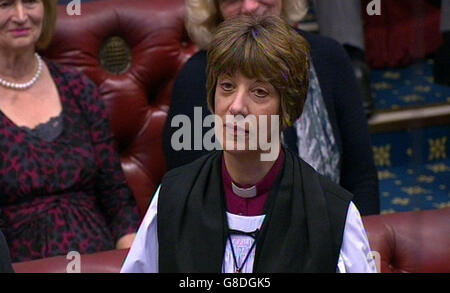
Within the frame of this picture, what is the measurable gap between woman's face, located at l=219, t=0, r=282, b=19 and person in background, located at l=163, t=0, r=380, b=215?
1cm

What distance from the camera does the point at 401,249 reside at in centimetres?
116

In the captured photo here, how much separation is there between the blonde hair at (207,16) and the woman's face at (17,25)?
0.79ft

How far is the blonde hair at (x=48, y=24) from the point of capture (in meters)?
1.54

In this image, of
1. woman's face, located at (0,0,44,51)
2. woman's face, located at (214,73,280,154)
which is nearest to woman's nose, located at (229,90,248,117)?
woman's face, located at (214,73,280,154)

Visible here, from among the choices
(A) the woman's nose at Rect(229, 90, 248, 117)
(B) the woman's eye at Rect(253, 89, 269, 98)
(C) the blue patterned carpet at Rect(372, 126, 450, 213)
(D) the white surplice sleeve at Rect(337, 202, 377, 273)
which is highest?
A: (B) the woman's eye at Rect(253, 89, 269, 98)

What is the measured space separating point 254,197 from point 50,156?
0.56 metres

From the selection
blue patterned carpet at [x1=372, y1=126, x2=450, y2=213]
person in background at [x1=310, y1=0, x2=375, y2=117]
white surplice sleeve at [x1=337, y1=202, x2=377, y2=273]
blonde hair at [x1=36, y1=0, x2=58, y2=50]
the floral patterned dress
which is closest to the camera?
white surplice sleeve at [x1=337, y1=202, x2=377, y2=273]

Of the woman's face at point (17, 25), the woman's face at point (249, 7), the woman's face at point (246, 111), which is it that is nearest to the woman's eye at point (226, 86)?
the woman's face at point (246, 111)

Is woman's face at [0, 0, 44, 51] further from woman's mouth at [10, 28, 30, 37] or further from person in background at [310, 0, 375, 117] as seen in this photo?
person in background at [310, 0, 375, 117]

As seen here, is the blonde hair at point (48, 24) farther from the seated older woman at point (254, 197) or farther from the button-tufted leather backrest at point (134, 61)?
the seated older woman at point (254, 197)

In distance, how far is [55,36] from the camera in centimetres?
161

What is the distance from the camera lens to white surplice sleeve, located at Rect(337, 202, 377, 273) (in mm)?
920
